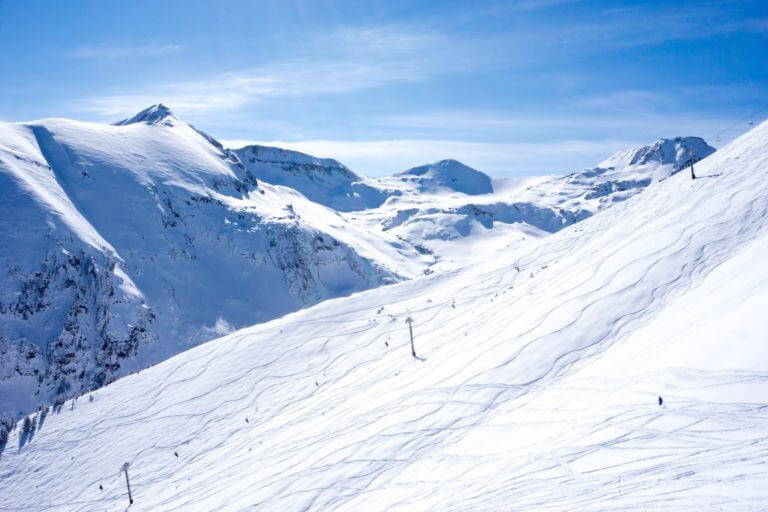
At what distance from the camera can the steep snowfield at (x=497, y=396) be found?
380 inches

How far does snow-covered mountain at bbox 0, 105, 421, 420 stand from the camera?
48.9 meters

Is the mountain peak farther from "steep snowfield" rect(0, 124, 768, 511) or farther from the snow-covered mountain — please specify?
"steep snowfield" rect(0, 124, 768, 511)

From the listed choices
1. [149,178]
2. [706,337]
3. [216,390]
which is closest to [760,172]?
[706,337]

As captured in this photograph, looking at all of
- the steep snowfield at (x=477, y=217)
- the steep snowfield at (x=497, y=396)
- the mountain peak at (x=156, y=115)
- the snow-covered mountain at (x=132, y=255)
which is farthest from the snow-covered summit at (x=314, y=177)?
the steep snowfield at (x=497, y=396)

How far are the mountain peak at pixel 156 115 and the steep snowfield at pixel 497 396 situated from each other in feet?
279

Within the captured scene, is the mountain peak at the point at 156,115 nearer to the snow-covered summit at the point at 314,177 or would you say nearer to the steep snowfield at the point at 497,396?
the snow-covered summit at the point at 314,177

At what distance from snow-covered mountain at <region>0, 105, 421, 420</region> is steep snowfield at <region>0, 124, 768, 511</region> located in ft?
80.9

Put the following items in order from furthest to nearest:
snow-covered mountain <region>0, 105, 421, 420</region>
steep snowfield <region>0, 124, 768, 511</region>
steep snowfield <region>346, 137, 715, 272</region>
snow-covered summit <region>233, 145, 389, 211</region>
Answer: snow-covered summit <region>233, 145, 389, 211</region> < steep snowfield <region>346, 137, 715, 272</region> < snow-covered mountain <region>0, 105, 421, 420</region> < steep snowfield <region>0, 124, 768, 511</region>

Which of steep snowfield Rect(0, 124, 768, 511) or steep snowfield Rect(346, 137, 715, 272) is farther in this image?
steep snowfield Rect(346, 137, 715, 272)

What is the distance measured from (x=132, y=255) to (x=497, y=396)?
5848 centimetres

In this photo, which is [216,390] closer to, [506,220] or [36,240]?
[36,240]

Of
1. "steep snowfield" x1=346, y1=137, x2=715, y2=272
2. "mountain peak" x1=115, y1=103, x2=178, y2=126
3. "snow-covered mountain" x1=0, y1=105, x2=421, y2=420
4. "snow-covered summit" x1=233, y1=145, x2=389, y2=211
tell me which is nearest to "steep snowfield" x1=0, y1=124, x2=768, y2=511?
"snow-covered mountain" x1=0, y1=105, x2=421, y2=420

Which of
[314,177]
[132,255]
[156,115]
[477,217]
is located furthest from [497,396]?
[314,177]

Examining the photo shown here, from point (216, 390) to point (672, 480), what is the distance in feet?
66.2
